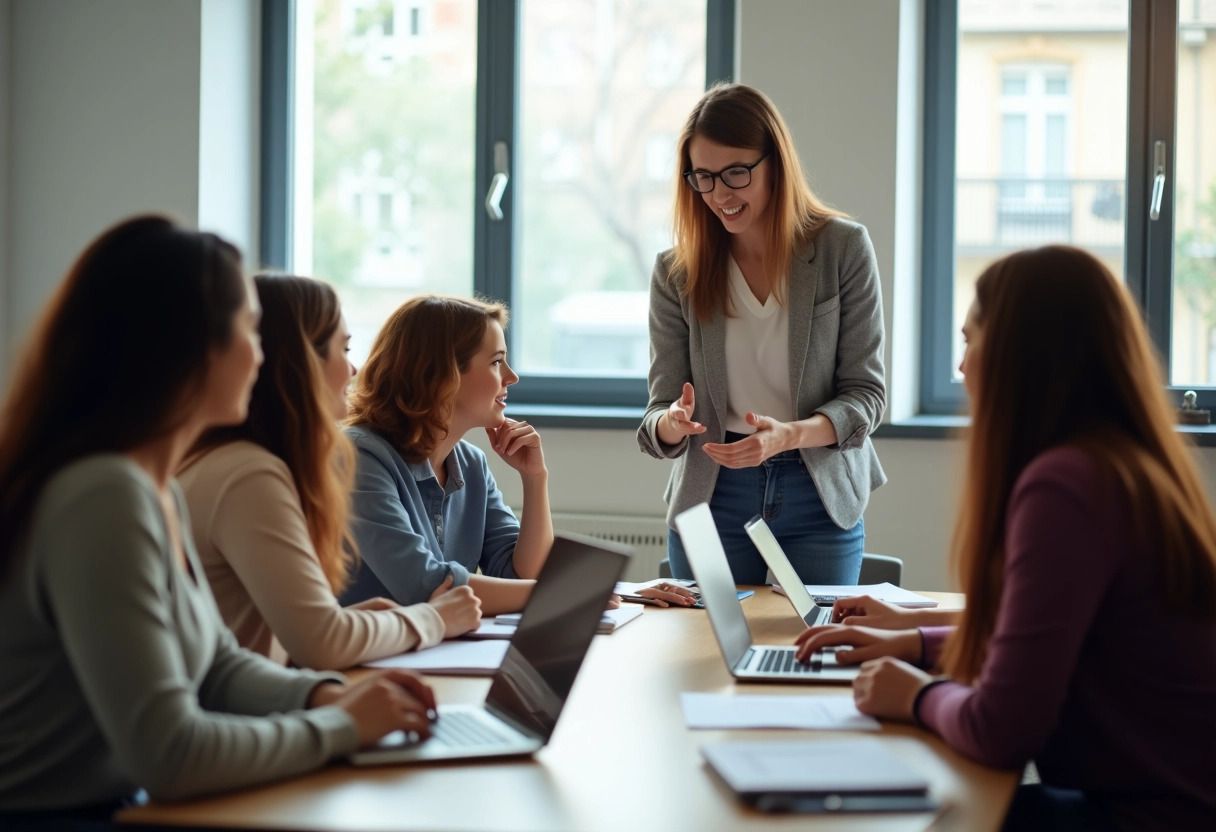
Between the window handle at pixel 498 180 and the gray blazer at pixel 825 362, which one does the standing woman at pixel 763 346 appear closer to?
the gray blazer at pixel 825 362

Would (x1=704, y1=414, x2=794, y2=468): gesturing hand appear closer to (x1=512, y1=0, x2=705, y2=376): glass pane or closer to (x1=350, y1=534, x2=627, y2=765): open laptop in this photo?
(x1=350, y1=534, x2=627, y2=765): open laptop

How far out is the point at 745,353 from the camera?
257 centimetres

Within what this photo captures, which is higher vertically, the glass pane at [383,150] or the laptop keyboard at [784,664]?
the glass pane at [383,150]

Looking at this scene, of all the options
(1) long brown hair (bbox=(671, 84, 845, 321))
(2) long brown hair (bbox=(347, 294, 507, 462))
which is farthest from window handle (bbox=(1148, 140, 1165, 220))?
(2) long brown hair (bbox=(347, 294, 507, 462))

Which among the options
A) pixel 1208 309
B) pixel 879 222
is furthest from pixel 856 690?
pixel 1208 309

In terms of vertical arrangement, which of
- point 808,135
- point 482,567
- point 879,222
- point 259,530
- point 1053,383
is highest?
point 808,135

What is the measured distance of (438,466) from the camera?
230 centimetres

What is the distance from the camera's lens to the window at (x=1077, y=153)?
11.8 feet

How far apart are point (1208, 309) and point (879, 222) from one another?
3.52 feet

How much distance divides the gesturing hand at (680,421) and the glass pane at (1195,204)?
1995 mm

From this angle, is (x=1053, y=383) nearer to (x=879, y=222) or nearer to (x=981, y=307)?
(x=981, y=307)

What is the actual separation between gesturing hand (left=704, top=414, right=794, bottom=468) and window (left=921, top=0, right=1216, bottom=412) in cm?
160

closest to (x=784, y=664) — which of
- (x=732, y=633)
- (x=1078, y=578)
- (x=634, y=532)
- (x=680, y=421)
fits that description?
(x=732, y=633)

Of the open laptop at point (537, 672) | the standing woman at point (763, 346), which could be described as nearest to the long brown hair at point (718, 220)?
the standing woman at point (763, 346)
